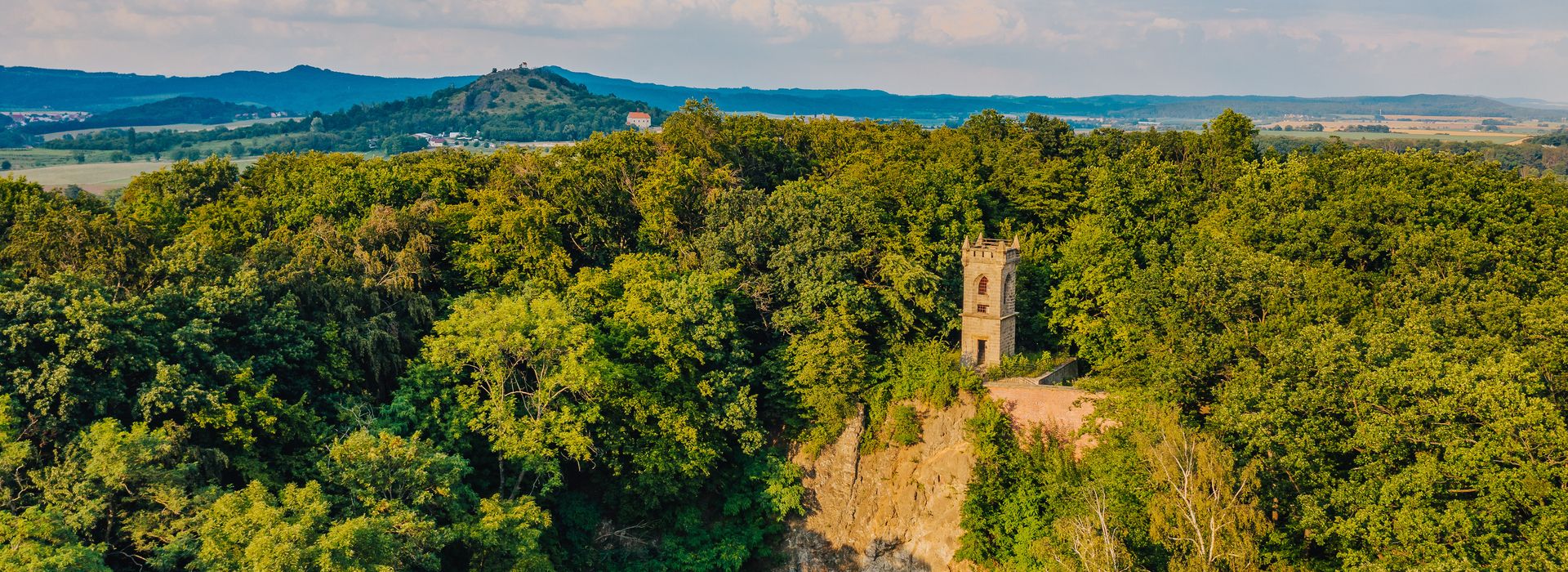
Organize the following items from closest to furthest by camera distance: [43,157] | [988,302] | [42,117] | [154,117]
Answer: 1. [988,302]
2. [43,157]
3. [42,117]
4. [154,117]

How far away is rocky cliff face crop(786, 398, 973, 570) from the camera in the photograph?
39.2 m

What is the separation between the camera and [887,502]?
40281mm

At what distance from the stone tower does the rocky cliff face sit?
92.0 inches

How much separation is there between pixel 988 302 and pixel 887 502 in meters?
7.87

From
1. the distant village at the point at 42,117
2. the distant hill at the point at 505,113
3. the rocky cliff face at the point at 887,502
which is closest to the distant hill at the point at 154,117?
the distant village at the point at 42,117

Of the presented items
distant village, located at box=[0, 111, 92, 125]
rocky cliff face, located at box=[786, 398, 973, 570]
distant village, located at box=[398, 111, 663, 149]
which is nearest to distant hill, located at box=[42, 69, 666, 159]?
distant village, located at box=[398, 111, 663, 149]

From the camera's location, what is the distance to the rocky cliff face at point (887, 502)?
39156 mm

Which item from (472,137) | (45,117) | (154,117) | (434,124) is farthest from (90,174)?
(45,117)

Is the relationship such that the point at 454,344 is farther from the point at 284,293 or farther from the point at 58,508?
the point at 58,508

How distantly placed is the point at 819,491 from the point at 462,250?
15.9 metres

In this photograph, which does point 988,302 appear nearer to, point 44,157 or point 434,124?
point 44,157

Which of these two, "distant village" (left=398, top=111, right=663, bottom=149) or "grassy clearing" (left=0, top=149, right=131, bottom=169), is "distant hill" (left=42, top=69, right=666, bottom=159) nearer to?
"distant village" (left=398, top=111, right=663, bottom=149)

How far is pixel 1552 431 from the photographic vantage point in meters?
26.9

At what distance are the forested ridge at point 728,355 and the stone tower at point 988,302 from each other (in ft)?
5.03
